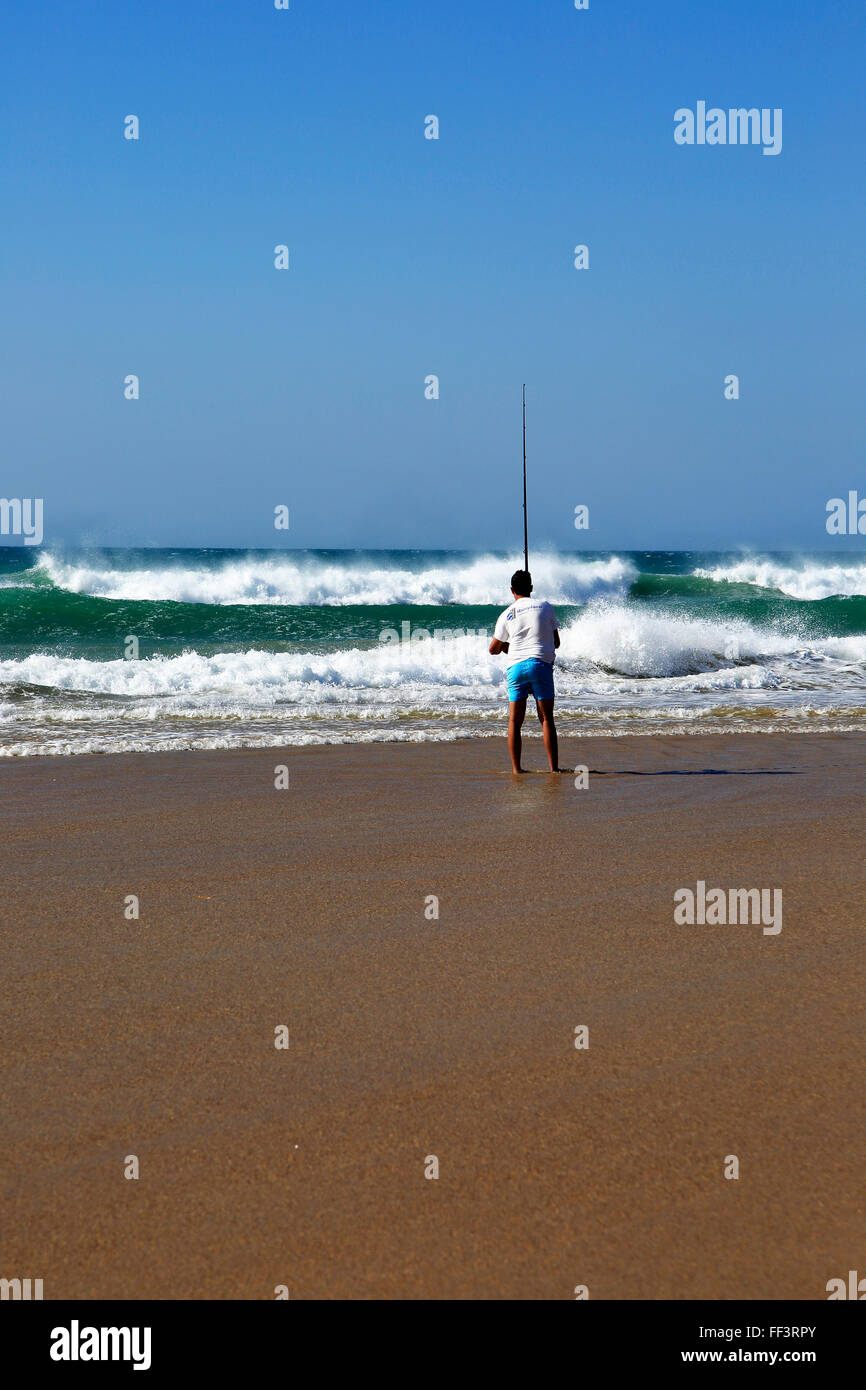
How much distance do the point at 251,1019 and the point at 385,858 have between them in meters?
2.12

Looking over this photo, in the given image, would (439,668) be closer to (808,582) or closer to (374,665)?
(374,665)

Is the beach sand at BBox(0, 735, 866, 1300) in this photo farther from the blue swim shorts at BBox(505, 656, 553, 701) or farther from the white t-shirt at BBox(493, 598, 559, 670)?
the white t-shirt at BBox(493, 598, 559, 670)

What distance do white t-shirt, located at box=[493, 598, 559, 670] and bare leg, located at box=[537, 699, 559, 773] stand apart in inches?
12.5

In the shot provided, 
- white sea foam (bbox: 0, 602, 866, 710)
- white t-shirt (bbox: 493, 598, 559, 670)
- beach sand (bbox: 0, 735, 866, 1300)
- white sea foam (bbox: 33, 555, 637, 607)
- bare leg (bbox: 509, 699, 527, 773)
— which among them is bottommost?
beach sand (bbox: 0, 735, 866, 1300)

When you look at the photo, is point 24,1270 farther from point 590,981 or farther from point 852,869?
point 852,869

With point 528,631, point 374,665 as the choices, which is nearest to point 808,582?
point 374,665

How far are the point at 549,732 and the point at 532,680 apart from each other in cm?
41

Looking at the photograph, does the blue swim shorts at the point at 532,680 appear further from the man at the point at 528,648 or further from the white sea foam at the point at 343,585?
the white sea foam at the point at 343,585

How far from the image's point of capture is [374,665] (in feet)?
49.1

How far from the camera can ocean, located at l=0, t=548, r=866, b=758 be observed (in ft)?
35.6

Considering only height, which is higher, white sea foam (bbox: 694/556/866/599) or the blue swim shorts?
white sea foam (bbox: 694/556/866/599)

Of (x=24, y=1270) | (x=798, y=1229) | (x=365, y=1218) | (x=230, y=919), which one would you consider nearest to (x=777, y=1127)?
(x=798, y=1229)

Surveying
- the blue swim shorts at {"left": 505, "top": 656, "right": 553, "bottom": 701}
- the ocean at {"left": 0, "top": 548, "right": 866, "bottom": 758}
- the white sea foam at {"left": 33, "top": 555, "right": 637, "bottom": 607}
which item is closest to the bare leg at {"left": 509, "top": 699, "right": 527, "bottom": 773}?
the blue swim shorts at {"left": 505, "top": 656, "right": 553, "bottom": 701}

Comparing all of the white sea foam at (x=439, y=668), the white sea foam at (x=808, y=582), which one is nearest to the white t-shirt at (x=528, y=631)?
the white sea foam at (x=439, y=668)
